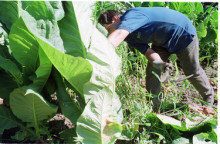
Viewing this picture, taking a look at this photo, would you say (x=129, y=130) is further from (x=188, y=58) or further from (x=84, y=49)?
(x=188, y=58)

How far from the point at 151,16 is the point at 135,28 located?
29 cm

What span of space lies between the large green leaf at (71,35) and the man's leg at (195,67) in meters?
1.34

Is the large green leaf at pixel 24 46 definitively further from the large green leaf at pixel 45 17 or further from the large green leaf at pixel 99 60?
the large green leaf at pixel 99 60

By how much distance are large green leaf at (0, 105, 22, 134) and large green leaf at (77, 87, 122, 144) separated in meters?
0.56

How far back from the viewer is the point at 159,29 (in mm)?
2346

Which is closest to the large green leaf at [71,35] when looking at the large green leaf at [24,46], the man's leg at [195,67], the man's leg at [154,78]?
the large green leaf at [24,46]

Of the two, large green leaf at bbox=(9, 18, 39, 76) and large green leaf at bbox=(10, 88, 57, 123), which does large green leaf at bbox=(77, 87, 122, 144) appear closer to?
large green leaf at bbox=(10, 88, 57, 123)

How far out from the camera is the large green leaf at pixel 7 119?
5.70 feet

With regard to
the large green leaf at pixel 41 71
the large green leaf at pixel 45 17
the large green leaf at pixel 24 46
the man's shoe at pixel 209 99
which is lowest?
the man's shoe at pixel 209 99

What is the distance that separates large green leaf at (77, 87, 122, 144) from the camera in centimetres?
144

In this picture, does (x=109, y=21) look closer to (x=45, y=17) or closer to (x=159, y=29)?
(x=159, y=29)

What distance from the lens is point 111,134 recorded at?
1506 mm

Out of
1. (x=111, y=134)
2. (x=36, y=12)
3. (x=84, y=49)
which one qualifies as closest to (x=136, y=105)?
(x=111, y=134)

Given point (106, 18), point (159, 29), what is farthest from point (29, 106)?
point (159, 29)
